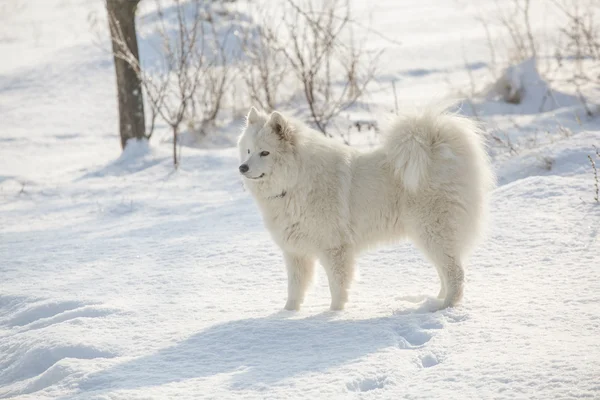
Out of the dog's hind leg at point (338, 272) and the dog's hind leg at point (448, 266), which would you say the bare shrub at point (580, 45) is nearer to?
the dog's hind leg at point (448, 266)

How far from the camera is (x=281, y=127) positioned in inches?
186

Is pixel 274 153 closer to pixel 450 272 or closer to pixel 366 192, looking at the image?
pixel 366 192

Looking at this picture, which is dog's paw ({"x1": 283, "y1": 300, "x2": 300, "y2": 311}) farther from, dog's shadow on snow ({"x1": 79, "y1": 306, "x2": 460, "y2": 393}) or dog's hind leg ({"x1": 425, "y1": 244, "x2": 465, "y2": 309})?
dog's hind leg ({"x1": 425, "y1": 244, "x2": 465, "y2": 309})

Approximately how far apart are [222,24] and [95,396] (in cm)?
1447

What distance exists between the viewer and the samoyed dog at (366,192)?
14.6 feet

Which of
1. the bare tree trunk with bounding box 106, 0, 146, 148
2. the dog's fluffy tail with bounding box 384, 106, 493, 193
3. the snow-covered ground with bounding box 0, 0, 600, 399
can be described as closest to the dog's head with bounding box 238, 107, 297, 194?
the dog's fluffy tail with bounding box 384, 106, 493, 193

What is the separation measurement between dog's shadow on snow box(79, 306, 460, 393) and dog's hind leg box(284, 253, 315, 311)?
0.39 meters

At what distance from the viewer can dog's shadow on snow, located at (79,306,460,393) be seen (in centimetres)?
357

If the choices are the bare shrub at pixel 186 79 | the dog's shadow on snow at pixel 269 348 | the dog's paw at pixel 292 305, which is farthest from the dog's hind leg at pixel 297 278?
the bare shrub at pixel 186 79

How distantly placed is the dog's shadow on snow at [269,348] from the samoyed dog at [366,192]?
19.3 inches

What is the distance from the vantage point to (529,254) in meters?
5.31

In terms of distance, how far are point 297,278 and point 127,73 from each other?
6.17m

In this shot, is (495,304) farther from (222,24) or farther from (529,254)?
(222,24)

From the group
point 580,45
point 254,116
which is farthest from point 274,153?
point 580,45
